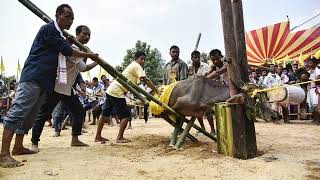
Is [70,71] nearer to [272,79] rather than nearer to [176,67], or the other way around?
[176,67]

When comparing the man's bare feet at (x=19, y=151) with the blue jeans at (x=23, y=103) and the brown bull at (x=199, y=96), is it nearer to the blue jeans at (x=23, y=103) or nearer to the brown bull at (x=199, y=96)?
the blue jeans at (x=23, y=103)

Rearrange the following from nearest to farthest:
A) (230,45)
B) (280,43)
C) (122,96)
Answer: (230,45) < (122,96) < (280,43)

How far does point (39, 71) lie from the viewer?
4.27 meters

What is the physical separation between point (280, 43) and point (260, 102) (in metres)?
11.2

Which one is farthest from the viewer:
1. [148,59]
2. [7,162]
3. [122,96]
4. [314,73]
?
[148,59]

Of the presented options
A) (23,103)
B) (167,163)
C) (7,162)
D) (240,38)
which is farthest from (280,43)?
(7,162)

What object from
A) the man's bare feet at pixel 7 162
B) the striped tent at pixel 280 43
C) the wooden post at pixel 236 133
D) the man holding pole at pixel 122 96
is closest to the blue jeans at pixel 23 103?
the man's bare feet at pixel 7 162

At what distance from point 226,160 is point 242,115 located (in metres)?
0.57

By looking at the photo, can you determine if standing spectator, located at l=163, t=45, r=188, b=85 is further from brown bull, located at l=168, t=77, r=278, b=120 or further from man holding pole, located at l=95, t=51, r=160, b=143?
brown bull, located at l=168, t=77, r=278, b=120

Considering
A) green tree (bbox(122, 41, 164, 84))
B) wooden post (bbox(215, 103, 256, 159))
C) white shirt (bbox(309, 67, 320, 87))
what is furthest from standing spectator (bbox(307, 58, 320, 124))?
green tree (bbox(122, 41, 164, 84))

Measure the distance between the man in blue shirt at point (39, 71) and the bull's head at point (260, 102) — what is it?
2027 millimetres

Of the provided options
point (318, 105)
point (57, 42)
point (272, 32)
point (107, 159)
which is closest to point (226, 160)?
point (107, 159)

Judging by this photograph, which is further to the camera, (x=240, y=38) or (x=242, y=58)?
(x=240, y=38)

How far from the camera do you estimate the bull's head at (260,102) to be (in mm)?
4230
